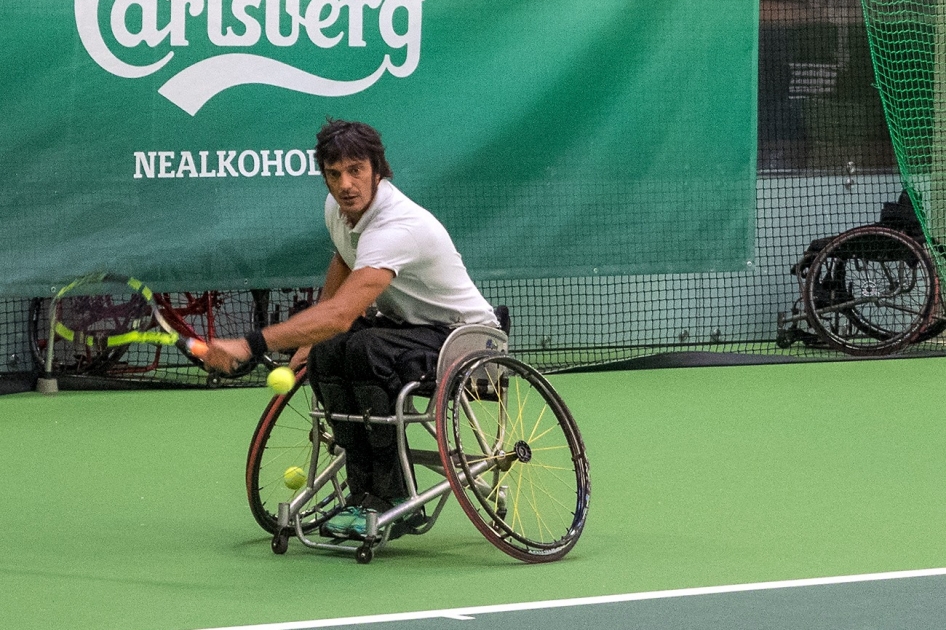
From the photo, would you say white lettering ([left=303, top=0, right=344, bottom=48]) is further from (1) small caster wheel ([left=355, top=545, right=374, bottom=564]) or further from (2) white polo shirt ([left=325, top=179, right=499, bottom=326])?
(1) small caster wheel ([left=355, top=545, right=374, bottom=564])

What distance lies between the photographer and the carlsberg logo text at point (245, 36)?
25.2 feet

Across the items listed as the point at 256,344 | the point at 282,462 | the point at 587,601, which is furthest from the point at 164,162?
the point at 587,601

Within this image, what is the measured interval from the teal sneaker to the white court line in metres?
0.72

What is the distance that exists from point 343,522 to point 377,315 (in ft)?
1.99

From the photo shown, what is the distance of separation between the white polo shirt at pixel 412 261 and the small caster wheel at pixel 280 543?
2.28 feet

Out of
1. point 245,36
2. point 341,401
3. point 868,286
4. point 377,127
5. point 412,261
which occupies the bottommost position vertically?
point 341,401

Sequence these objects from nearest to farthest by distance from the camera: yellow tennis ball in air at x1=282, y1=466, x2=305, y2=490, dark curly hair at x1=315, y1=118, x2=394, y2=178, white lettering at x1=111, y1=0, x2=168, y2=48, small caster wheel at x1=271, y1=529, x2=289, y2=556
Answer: dark curly hair at x1=315, y1=118, x2=394, y2=178 → small caster wheel at x1=271, y1=529, x2=289, y2=556 → yellow tennis ball in air at x1=282, y1=466, x2=305, y2=490 → white lettering at x1=111, y1=0, x2=168, y2=48

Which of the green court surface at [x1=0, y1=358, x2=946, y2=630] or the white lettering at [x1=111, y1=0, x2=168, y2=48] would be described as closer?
the green court surface at [x1=0, y1=358, x2=946, y2=630]

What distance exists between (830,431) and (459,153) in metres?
2.51

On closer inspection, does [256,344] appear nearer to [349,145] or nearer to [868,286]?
[349,145]

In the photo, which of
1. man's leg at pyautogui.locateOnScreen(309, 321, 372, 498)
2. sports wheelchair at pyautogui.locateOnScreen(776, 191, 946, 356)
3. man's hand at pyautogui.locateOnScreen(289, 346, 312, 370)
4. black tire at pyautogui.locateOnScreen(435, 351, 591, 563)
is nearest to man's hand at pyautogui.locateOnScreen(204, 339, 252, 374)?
man's leg at pyautogui.locateOnScreen(309, 321, 372, 498)

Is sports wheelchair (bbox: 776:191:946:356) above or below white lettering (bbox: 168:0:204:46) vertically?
below

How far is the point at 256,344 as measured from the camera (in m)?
4.16

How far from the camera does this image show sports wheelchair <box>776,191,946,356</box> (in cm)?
893
